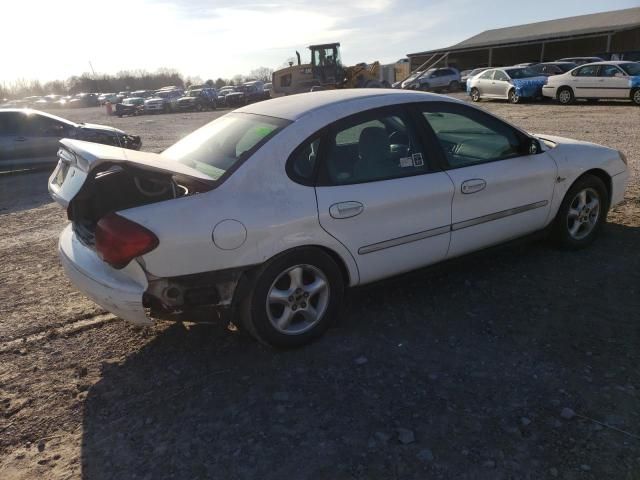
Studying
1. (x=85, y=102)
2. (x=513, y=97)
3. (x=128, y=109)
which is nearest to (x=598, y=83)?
(x=513, y=97)

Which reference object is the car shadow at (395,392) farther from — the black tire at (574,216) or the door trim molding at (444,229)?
the black tire at (574,216)

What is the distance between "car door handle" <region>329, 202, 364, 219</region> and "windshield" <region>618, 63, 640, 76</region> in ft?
59.0

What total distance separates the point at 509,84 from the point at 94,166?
22127 mm

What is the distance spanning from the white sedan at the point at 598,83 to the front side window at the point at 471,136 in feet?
53.0

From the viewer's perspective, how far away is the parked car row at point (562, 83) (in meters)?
17.2

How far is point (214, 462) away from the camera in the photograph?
2439mm

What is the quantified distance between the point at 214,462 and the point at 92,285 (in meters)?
1.34

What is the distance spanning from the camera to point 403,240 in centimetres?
351

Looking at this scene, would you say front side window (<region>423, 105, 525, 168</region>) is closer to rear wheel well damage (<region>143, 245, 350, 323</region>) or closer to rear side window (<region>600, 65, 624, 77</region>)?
rear wheel well damage (<region>143, 245, 350, 323</region>)

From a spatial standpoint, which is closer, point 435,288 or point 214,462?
point 214,462

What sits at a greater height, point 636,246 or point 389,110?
point 389,110

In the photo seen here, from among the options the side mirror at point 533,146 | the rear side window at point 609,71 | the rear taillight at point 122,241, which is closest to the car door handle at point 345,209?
the rear taillight at point 122,241

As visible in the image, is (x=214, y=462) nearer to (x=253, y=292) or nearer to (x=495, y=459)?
(x=253, y=292)

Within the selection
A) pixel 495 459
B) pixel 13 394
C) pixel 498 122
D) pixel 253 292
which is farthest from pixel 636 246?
pixel 13 394
